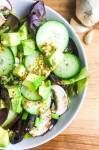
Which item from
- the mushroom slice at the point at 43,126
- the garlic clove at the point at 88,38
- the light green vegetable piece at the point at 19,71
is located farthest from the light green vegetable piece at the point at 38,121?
the garlic clove at the point at 88,38

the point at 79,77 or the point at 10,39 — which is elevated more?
the point at 10,39

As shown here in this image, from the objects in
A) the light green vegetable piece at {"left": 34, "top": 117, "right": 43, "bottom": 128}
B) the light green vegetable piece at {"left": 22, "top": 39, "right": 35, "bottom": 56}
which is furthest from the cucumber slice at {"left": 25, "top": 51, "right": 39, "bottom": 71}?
the light green vegetable piece at {"left": 34, "top": 117, "right": 43, "bottom": 128}

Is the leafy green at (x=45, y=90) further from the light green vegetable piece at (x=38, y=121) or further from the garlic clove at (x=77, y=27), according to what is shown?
the garlic clove at (x=77, y=27)

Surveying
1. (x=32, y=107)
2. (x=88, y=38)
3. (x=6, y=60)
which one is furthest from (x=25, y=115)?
(x=88, y=38)

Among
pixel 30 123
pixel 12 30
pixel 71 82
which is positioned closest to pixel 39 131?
pixel 30 123

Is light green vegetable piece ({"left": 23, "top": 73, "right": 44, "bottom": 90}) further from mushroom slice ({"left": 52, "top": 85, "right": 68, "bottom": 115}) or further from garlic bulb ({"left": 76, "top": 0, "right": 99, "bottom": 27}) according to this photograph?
garlic bulb ({"left": 76, "top": 0, "right": 99, "bottom": 27})

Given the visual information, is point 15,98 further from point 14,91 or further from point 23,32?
point 23,32
